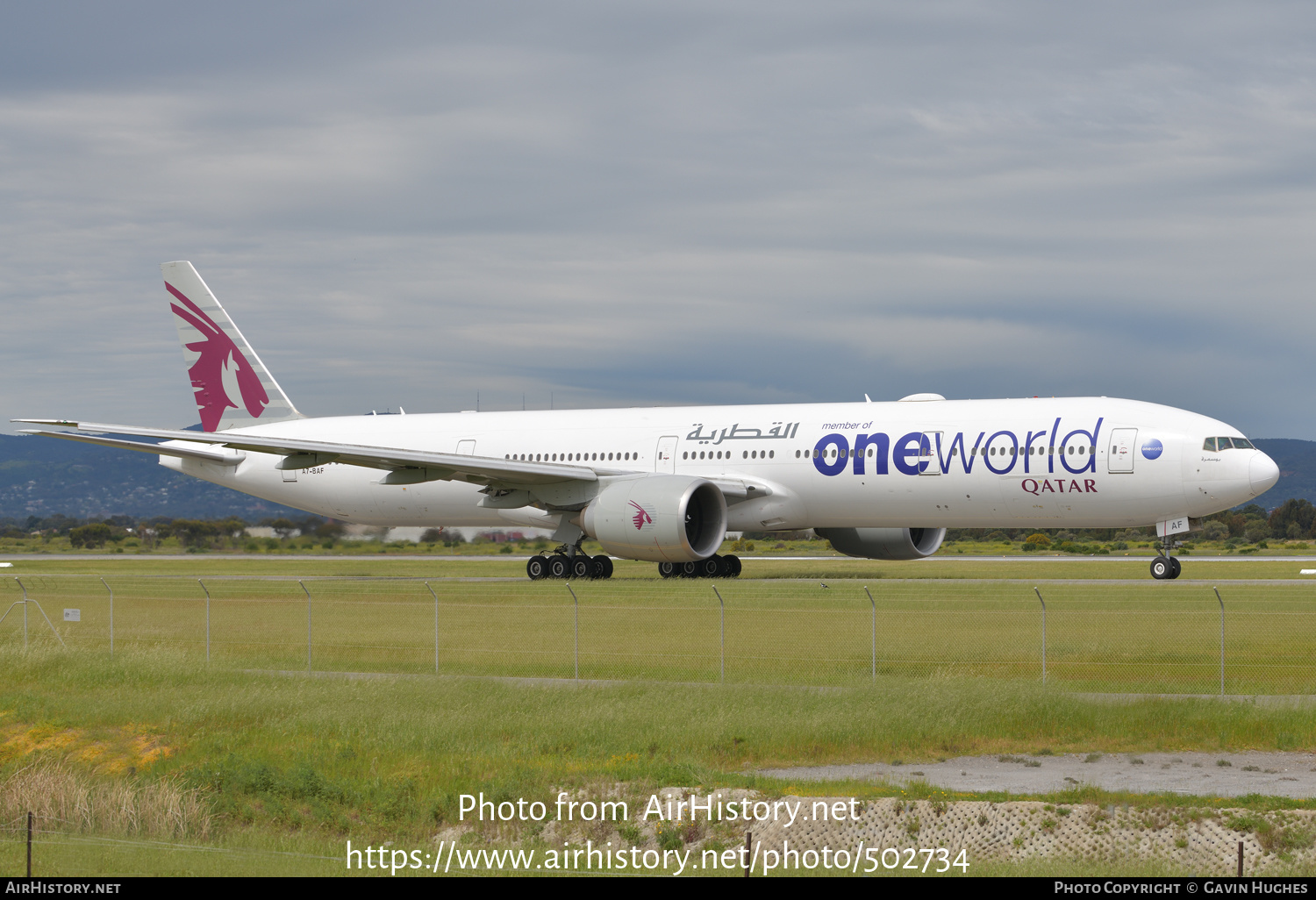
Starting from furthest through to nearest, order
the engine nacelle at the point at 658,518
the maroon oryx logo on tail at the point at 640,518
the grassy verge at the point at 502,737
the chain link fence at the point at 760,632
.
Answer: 1. the maroon oryx logo on tail at the point at 640,518
2. the engine nacelle at the point at 658,518
3. the chain link fence at the point at 760,632
4. the grassy verge at the point at 502,737

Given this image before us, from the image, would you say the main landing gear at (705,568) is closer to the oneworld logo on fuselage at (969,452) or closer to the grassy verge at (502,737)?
the oneworld logo on fuselage at (969,452)

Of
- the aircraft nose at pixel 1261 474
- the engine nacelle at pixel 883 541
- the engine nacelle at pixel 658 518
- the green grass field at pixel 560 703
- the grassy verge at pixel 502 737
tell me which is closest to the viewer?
the green grass field at pixel 560 703

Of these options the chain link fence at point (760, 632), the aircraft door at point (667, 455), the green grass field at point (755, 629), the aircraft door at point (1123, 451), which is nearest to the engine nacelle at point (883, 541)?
the green grass field at point (755, 629)

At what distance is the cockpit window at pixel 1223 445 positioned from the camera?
3170 cm

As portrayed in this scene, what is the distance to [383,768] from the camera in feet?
54.4

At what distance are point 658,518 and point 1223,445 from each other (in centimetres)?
1282

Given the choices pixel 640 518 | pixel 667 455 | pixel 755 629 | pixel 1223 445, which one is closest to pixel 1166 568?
pixel 1223 445

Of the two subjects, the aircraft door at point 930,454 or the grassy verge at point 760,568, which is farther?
the grassy verge at point 760,568

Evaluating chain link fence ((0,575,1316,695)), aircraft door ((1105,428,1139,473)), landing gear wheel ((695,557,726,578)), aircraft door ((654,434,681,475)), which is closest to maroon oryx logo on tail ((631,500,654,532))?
chain link fence ((0,575,1316,695))

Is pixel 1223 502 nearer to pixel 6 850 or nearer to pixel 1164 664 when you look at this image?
pixel 1164 664

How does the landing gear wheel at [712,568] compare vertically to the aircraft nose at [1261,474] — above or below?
below

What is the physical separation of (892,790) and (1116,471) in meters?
20.0

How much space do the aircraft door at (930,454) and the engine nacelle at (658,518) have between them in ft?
16.4
